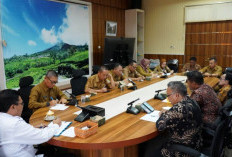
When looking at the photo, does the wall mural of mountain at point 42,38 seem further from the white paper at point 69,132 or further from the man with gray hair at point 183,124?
the man with gray hair at point 183,124

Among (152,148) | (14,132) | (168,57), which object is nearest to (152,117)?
(152,148)

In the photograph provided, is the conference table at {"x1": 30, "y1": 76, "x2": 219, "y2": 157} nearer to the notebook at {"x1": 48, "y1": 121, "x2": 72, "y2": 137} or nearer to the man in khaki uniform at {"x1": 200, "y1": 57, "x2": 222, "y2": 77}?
the notebook at {"x1": 48, "y1": 121, "x2": 72, "y2": 137}

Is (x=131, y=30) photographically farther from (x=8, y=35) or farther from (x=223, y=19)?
(x=8, y=35)

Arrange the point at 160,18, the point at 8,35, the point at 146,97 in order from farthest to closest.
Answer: the point at 160,18, the point at 8,35, the point at 146,97

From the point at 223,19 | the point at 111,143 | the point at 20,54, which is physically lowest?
the point at 111,143

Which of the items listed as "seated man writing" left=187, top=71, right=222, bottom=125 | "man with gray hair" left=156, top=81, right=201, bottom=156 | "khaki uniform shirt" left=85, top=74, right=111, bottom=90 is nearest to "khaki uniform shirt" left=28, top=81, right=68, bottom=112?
"khaki uniform shirt" left=85, top=74, right=111, bottom=90

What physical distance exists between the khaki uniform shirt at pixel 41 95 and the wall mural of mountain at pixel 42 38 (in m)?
1.75

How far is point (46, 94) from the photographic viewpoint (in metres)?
3.18

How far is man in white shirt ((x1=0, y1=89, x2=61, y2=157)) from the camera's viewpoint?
5.51 feet

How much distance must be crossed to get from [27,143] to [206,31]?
22.9 ft

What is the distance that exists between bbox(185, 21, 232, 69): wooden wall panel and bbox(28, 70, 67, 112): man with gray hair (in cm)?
570

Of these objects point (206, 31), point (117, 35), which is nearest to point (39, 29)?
point (117, 35)

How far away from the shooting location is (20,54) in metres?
4.62

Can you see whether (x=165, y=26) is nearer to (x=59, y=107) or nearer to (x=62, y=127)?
(x=59, y=107)
